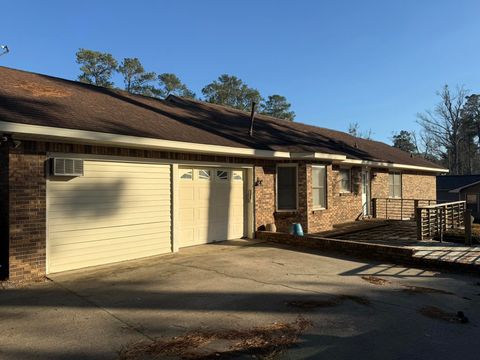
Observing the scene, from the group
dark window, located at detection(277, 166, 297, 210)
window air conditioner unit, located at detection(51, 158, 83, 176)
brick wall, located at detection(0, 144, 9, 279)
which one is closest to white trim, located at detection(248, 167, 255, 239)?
dark window, located at detection(277, 166, 297, 210)

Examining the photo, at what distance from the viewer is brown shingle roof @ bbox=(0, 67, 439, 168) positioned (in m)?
8.22

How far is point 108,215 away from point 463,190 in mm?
31424

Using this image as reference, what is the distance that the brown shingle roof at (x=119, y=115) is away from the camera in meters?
8.22

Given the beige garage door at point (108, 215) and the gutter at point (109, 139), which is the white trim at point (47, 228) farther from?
the gutter at point (109, 139)

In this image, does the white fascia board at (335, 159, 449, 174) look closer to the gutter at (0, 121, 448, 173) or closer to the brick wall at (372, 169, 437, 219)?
the brick wall at (372, 169, 437, 219)

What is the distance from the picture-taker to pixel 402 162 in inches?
815

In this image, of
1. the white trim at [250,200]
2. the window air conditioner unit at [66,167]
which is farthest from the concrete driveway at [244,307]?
the white trim at [250,200]

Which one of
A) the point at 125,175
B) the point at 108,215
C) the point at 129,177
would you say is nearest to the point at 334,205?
the point at 129,177

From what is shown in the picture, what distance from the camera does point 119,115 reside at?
1027 cm

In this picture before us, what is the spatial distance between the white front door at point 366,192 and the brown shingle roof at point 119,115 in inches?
180

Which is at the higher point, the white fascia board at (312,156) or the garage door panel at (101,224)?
the white fascia board at (312,156)

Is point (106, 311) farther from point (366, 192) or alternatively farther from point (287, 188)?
point (366, 192)

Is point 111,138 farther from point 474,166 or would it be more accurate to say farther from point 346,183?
point 474,166

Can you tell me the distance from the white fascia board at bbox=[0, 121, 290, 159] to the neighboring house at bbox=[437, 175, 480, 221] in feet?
88.4
